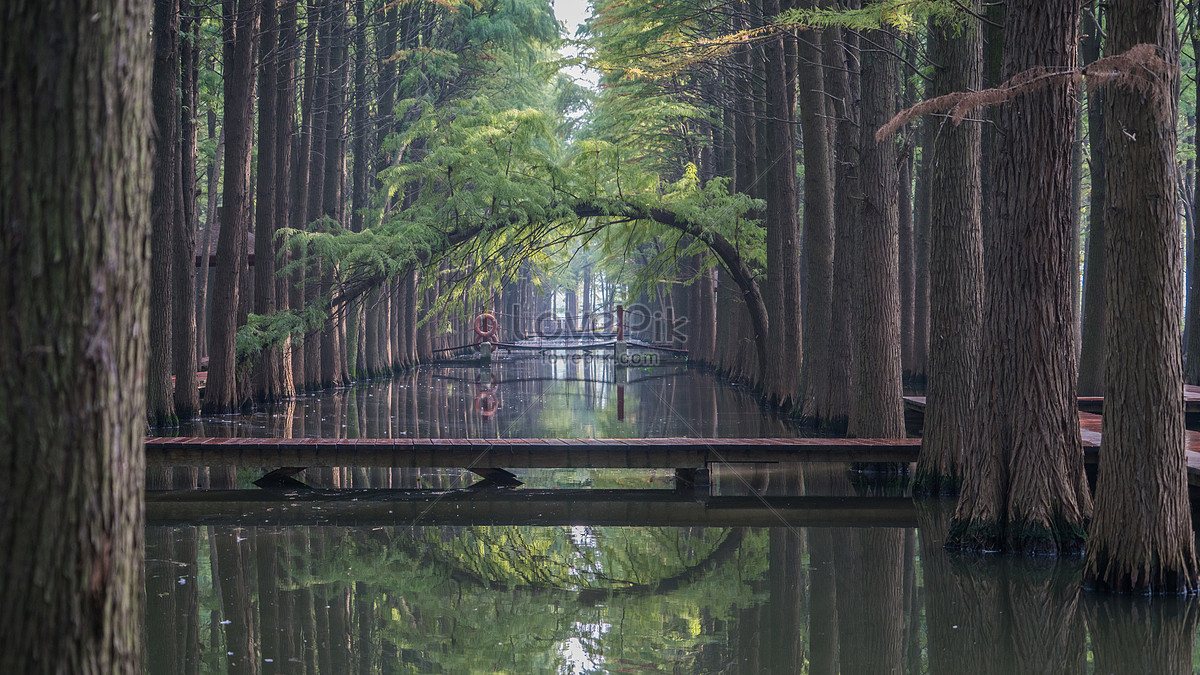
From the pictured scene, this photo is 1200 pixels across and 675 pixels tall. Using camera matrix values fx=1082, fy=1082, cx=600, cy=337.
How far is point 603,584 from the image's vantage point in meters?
7.82

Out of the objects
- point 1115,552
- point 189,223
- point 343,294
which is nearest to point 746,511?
point 1115,552

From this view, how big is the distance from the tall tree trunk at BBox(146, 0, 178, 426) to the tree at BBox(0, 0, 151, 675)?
1390 cm

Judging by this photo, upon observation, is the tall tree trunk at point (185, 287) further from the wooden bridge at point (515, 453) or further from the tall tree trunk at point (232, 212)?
the wooden bridge at point (515, 453)

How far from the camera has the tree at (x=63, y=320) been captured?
2.43 meters

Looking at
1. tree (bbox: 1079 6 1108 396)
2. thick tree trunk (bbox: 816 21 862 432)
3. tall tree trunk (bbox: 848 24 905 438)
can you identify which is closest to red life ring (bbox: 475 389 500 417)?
thick tree trunk (bbox: 816 21 862 432)

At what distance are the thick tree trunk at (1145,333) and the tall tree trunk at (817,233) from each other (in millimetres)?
9589

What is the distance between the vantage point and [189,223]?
18.5 metres

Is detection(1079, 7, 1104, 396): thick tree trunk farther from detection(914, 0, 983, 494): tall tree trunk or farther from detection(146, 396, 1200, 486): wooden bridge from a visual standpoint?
detection(914, 0, 983, 494): tall tree trunk

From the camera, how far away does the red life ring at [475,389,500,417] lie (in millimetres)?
20672

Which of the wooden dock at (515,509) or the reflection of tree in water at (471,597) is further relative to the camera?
the wooden dock at (515,509)

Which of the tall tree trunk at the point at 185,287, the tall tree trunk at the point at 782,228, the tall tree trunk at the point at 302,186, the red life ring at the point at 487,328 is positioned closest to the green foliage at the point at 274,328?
the tall tree trunk at the point at 185,287

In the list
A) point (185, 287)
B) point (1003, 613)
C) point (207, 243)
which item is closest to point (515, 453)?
point (1003, 613)

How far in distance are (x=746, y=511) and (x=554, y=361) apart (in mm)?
35148

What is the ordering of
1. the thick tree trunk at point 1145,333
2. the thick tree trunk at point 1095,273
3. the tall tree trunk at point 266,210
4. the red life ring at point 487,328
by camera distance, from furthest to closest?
the red life ring at point 487,328
the tall tree trunk at point 266,210
the thick tree trunk at point 1095,273
the thick tree trunk at point 1145,333
